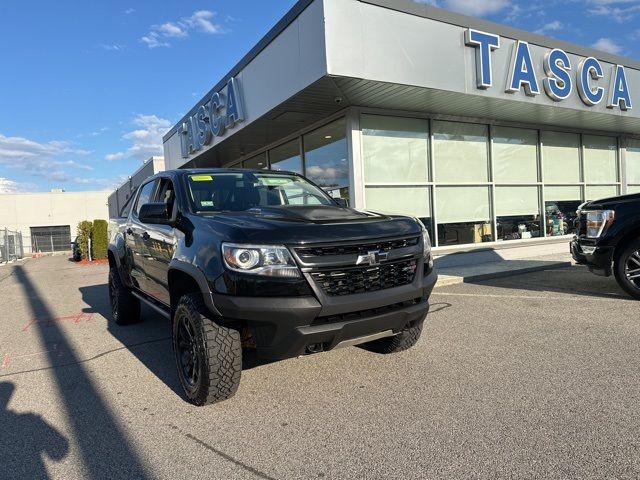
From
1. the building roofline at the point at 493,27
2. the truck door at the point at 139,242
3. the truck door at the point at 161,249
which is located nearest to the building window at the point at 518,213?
the building roofline at the point at 493,27

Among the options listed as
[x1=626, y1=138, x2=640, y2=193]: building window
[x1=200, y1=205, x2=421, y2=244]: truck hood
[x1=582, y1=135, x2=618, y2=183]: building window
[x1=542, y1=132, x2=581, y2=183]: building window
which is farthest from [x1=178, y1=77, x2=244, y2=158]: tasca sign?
[x1=626, y1=138, x2=640, y2=193]: building window

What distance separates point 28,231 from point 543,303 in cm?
5368

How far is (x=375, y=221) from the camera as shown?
11.8ft

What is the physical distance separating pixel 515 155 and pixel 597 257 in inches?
262

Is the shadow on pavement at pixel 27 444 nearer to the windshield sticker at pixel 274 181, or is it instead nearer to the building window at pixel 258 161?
the windshield sticker at pixel 274 181

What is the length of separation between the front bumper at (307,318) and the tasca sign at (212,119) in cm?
878

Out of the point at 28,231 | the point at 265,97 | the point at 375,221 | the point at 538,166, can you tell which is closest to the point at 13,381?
the point at 375,221

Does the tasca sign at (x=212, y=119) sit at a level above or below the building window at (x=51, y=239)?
above

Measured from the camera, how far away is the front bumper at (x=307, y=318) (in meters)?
3.04

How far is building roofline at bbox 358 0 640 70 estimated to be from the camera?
8.44 m

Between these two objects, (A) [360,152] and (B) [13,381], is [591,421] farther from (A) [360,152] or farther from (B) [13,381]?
(A) [360,152]

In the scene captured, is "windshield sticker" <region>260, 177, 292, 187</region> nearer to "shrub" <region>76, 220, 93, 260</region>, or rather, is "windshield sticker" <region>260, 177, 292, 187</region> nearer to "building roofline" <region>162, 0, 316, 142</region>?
"building roofline" <region>162, 0, 316, 142</region>

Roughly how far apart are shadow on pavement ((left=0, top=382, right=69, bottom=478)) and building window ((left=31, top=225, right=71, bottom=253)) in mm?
52016

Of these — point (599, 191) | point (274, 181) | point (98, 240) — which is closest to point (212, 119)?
point (274, 181)
